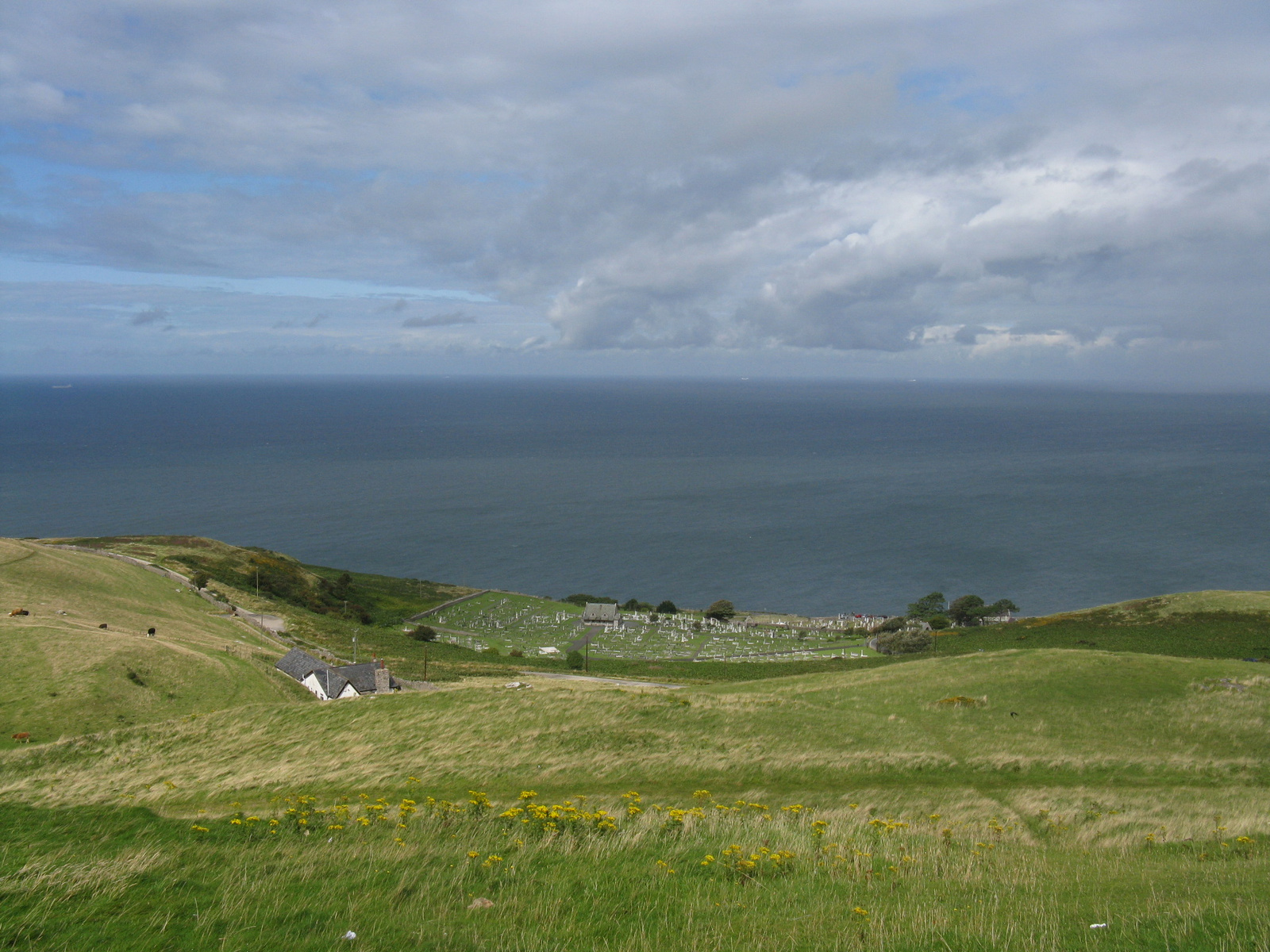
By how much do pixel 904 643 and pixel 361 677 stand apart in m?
47.2

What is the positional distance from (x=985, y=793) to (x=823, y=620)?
64.8 m

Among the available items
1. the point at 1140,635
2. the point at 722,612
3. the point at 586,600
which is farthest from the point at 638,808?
the point at 586,600

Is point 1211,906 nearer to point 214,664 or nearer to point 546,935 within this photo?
point 546,935

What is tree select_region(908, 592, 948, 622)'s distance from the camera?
Answer: 83.0m

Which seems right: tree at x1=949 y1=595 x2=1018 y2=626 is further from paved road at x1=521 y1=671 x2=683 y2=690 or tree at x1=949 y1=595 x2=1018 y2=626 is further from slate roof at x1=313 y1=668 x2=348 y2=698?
slate roof at x1=313 y1=668 x2=348 y2=698

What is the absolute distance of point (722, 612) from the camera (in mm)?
81375

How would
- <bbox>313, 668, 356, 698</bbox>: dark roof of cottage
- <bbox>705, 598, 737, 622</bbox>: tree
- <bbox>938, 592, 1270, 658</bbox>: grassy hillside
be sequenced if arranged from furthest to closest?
<bbox>705, 598, 737, 622</bbox>: tree → <bbox>938, 592, 1270, 658</bbox>: grassy hillside → <bbox>313, 668, 356, 698</bbox>: dark roof of cottage

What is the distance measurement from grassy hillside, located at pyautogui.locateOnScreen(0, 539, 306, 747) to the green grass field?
0.19m

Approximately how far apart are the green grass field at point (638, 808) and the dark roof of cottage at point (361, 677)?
292cm

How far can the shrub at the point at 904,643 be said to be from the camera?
6456 cm

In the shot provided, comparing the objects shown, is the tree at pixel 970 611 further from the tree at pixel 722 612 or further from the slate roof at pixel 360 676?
the slate roof at pixel 360 676

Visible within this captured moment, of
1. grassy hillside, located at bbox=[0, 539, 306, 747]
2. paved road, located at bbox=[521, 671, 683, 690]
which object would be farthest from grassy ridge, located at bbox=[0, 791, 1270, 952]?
paved road, located at bbox=[521, 671, 683, 690]

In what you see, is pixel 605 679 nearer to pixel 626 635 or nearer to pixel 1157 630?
pixel 626 635

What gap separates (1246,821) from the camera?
16516 mm
